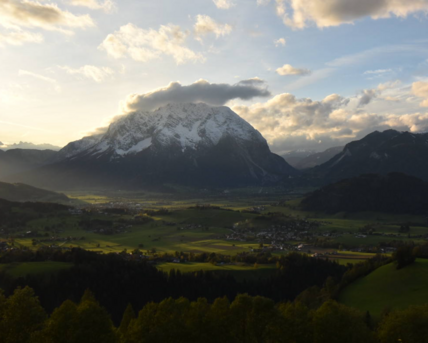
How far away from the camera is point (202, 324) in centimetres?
5691

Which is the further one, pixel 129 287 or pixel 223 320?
pixel 129 287

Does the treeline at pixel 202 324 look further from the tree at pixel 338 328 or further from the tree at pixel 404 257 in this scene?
the tree at pixel 404 257

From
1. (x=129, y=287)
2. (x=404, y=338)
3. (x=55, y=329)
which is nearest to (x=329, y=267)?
(x=129, y=287)

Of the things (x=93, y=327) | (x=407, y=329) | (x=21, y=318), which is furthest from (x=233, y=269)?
(x=21, y=318)

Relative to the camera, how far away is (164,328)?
175ft

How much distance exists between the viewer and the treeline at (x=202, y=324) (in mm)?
50969

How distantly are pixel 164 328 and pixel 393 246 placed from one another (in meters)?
155

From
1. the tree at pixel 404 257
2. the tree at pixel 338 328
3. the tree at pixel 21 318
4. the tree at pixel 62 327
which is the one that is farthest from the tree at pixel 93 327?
the tree at pixel 404 257

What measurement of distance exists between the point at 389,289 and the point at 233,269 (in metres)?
53.5

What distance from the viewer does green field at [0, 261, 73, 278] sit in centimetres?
11962

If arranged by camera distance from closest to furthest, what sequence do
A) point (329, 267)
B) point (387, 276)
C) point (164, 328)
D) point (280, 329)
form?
1. point (164, 328)
2. point (280, 329)
3. point (387, 276)
4. point (329, 267)

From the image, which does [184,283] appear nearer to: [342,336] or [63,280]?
[63,280]

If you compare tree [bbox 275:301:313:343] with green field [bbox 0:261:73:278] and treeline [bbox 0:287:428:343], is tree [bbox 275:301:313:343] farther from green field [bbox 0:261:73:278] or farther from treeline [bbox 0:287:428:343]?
green field [bbox 0:261:73:278]

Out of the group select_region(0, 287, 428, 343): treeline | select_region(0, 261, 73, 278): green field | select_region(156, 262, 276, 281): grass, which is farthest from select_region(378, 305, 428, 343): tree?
select_region(0, 261, 73, 278): green field
